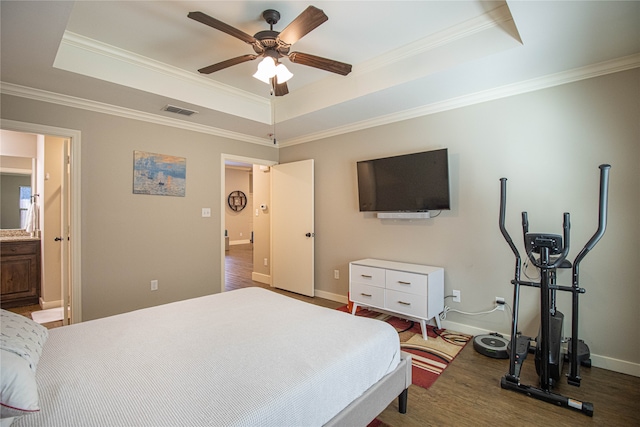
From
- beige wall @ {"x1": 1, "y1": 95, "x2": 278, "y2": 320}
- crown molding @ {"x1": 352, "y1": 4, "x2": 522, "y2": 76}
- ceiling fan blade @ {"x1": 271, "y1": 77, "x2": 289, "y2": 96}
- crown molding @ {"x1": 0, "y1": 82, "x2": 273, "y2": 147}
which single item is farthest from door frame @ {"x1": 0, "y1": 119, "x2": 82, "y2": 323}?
crown molding @ {"x1": 352, "y1": 4, "x2": 522, "y2": 76}

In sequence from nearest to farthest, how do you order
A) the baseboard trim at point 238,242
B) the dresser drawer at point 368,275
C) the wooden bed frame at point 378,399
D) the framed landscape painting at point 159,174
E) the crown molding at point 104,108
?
the wooden bed frame at point 378,399, the crown molding at point 104,108, the dresser drawer at point 368,275, the framed landscape painting at point 159,174, the baseboard trim at point 238,242

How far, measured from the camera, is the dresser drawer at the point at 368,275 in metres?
3.27

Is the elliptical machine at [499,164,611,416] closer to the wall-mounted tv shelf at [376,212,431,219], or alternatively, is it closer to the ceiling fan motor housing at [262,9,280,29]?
the wall-mounted tv shelf at [376,212,431,219]

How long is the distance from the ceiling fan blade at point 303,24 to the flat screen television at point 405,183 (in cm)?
179

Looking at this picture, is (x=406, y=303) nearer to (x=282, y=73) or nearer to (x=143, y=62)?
(x=282, y=73)

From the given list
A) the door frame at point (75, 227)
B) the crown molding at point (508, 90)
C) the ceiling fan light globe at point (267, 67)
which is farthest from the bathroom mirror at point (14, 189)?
the crown molding at point (508, 90)

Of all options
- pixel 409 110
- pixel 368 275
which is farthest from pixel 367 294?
pixel 409 110

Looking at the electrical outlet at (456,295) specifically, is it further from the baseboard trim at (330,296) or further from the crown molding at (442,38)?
the crown molding at (442,38)

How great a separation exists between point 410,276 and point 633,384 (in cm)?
170

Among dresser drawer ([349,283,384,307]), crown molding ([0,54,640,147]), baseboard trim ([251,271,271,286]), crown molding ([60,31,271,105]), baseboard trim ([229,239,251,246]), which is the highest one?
crown molding ([60,31,271,105])

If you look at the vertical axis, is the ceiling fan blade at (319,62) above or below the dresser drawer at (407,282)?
above

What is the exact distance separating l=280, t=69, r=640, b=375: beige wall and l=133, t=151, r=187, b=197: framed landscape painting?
233 cm

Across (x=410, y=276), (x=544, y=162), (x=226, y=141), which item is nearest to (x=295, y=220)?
(x=226, y=141)

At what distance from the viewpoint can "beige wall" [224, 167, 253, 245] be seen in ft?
32.2
